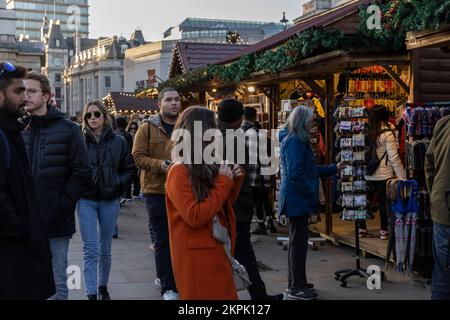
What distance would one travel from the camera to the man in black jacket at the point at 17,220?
3.68 metres

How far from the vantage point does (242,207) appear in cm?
624

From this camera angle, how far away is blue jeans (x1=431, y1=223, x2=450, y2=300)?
5012mm

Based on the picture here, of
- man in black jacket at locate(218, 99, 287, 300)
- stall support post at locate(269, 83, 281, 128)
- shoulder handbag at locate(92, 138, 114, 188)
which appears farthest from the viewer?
stall support post at locate(269, 83, 281, 128)

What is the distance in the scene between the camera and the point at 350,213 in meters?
7.93

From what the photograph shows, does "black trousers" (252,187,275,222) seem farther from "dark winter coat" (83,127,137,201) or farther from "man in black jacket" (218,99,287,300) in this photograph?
"man in black jacket" (218,99,287,300)

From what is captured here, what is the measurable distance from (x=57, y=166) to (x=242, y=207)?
1.85 meters

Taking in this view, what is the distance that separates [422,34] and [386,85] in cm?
543

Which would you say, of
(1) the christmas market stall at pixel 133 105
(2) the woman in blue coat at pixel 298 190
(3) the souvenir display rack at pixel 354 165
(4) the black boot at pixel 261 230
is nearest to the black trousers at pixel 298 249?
(2) the woman in blue coat at pixel 298 190

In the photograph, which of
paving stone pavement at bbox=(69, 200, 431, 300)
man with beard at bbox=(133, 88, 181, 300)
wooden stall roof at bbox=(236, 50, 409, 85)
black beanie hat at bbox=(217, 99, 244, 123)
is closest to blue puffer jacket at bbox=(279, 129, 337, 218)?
black beanie hat at bbox=(217, 99, 244, 123)

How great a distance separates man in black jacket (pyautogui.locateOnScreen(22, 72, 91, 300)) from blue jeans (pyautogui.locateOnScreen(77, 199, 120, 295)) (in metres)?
0.94

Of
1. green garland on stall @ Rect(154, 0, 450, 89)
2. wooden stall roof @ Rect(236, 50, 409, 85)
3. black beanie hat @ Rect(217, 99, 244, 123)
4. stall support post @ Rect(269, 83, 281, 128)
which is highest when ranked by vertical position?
green garland on stall @ Rect(154, 0, 450, 89)

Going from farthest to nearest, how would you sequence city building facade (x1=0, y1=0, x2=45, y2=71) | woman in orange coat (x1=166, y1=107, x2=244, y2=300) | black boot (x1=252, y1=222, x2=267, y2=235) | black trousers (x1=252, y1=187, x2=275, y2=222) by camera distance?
city building facade (x1=0, y1=0, x2=45, y2=71), black boot (x1=252, y1=222, x2=267, y2=235), black trousers (x1=252, y1=187, x2=275, y2=222), woman in orange coat (x1=166, y1=107, x2=244, y2=300)

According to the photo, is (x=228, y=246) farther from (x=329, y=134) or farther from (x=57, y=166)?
(x=329, y=134)
